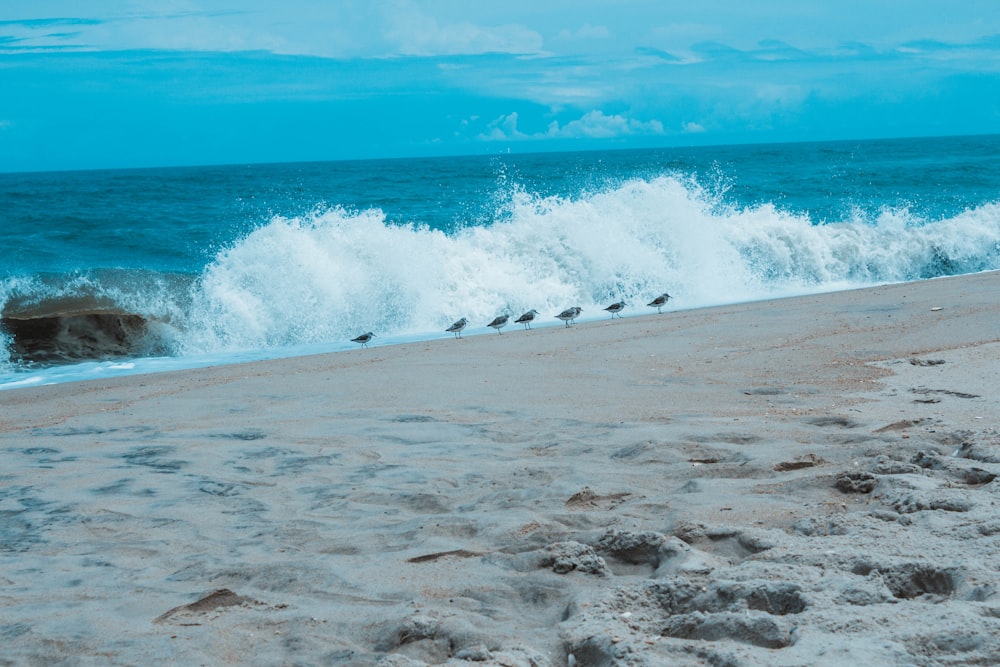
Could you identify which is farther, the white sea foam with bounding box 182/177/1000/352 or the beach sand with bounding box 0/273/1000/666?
the white sea foam with bounding box 182/177/1000/352

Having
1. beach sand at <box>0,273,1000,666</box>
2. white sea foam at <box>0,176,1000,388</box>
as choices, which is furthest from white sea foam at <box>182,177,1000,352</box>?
beach sand at <box>0,273,1000,666</box>

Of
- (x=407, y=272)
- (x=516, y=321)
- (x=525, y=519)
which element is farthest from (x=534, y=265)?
(x=525, y=519)

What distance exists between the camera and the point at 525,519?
12.7 feet

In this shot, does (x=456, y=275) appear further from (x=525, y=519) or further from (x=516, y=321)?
(x=525, y=519)

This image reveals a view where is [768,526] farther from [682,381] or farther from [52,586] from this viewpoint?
[682,381]

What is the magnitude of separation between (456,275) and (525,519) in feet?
37.3

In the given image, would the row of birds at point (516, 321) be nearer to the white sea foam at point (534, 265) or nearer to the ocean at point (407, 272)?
the ocean at point (407, 272)

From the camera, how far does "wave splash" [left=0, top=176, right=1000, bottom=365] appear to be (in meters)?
13.4

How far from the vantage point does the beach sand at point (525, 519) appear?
2.84 metres

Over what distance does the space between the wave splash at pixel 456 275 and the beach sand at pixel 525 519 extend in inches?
244

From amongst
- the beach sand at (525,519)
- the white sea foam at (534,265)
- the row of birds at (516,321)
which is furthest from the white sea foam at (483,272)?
the beach sand at (525,519)

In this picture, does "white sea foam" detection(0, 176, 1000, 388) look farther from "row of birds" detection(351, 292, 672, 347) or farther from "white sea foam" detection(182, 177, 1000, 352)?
"row of birds" detection(351, 292, 672, 347)

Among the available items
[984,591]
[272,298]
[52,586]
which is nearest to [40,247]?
[272,298]

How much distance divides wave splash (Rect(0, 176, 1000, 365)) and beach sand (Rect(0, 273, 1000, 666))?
6200mm
